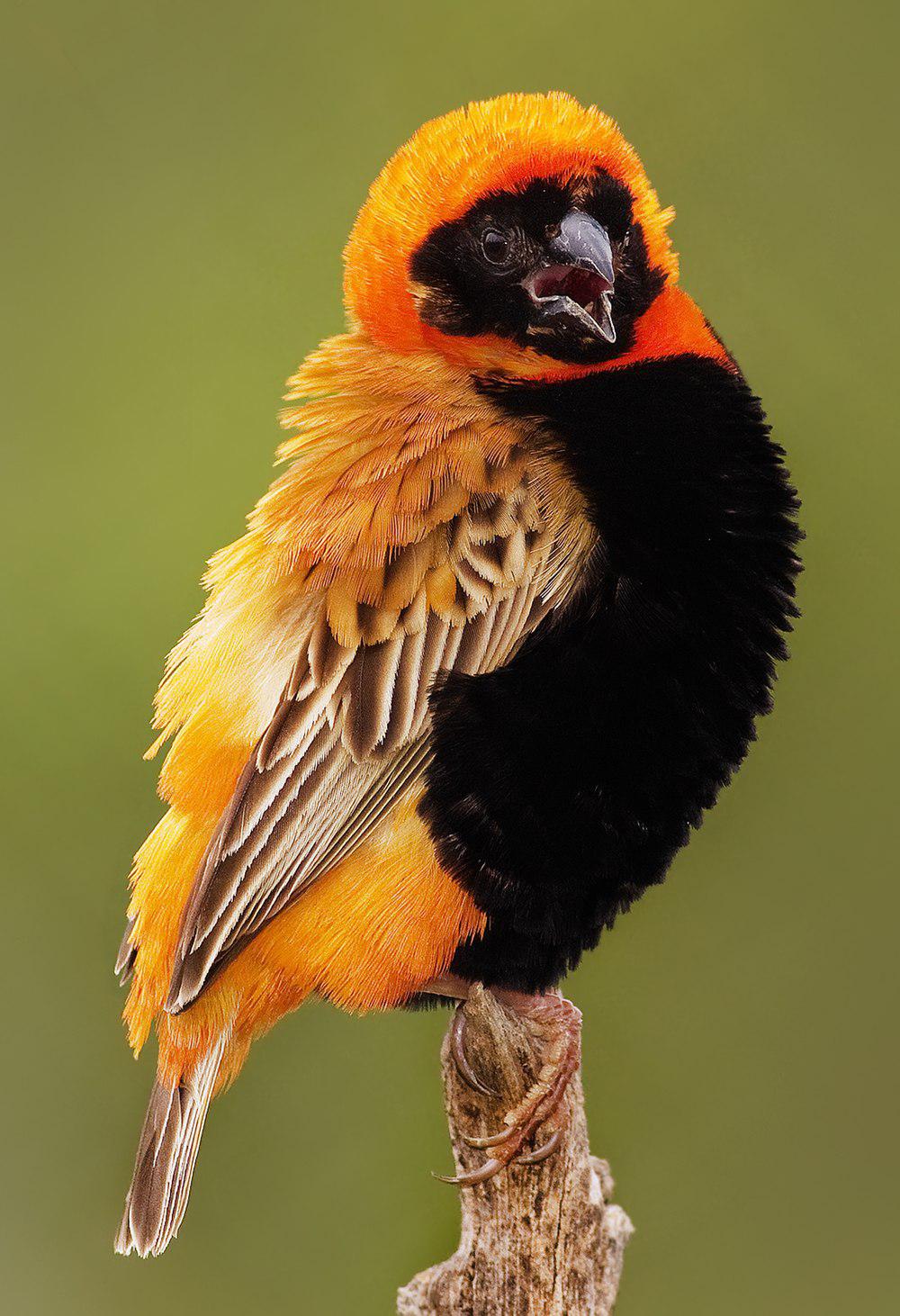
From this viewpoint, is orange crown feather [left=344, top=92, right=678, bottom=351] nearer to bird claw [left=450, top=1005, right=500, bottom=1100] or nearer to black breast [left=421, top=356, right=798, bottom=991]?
black breast [left=421, top=356, right=798, bottom=991]

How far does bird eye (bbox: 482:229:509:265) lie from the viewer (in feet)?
8.04

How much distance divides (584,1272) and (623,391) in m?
1.44

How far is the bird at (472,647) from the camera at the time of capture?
2211mm

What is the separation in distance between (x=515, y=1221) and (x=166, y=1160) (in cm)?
58

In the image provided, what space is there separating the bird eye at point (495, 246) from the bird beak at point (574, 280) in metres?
0.06

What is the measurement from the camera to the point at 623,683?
2.21 meters

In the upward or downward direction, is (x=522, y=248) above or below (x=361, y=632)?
above

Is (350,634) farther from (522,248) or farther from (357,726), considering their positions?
(522,248)

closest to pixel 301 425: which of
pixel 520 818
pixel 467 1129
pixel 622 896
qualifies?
pixel 520 818

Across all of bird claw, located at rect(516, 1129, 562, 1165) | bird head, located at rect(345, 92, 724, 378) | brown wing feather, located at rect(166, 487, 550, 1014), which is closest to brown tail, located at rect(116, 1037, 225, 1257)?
brown wing feather, located at rect(166, 487, 550, 1014)

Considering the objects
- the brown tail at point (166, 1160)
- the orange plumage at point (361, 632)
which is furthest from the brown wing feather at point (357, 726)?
the brown tail at point (166, 1160)

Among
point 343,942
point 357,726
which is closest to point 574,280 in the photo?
point 357,726

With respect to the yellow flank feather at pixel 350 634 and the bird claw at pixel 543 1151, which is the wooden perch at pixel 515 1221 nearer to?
the bird claw at pixel 543 1151

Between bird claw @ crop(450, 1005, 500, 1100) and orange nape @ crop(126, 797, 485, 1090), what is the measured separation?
0.09 meters
